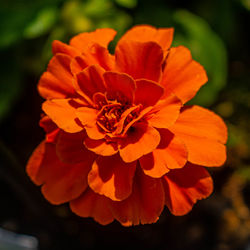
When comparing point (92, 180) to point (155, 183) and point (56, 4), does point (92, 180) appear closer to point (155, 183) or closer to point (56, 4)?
point (155, 183)

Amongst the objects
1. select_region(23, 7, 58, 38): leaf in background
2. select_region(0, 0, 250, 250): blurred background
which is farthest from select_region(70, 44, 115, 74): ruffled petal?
select_region(23, 7, 58, 38): leaf in background

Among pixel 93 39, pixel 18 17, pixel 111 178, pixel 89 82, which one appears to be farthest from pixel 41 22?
pixel 111 178

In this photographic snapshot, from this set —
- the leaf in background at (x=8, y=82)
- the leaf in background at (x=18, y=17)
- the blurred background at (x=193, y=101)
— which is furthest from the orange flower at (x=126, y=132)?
the leaf in background at (x=8, y=82)

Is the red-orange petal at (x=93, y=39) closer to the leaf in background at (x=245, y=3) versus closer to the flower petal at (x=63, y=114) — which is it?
the flower petal at (x=63, y=114)

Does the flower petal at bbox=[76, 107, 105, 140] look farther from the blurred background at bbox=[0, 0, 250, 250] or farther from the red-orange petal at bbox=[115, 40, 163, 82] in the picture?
the blurred background at bbox=[0, 0, 250, 250]

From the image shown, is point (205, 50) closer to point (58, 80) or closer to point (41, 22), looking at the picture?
point (41, 22)

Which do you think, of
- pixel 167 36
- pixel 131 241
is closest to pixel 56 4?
pixel 167 36
